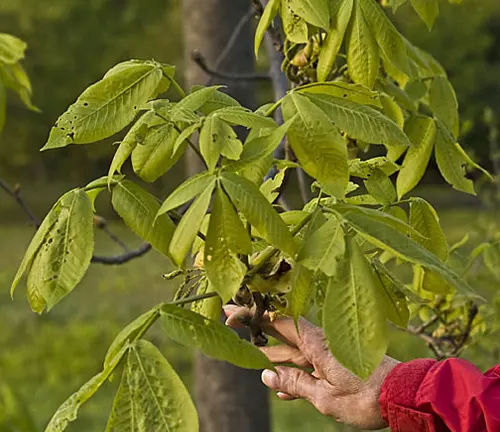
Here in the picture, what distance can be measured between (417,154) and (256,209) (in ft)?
1.56

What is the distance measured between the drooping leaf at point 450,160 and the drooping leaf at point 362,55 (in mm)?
157

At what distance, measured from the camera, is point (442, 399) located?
0.90 metres

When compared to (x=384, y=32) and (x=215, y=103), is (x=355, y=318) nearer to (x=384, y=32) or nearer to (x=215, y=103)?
(x=215, y=103)

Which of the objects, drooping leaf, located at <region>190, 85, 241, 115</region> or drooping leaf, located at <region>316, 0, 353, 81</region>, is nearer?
drooping leaf, located at <region>190, 85, 241, 115</region>

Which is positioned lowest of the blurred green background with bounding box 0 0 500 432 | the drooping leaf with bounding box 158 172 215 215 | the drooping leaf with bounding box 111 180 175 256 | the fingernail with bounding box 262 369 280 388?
the blurred green background with bounding box 0 0 500 432

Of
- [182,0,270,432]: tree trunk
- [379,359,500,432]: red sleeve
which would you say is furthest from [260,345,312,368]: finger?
[182,0,270,432]: tree trunk

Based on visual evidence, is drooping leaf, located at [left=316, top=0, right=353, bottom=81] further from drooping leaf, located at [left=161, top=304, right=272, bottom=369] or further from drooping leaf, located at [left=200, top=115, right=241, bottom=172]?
drooping leaf, located at [left=161, top=304, right=272, bottom=369]

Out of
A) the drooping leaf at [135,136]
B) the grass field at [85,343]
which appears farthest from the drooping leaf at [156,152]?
the grass field at [85,343]

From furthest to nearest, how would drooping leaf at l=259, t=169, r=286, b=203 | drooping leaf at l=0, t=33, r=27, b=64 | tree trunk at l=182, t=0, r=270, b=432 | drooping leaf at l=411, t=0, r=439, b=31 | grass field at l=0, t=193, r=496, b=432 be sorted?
grass field at l=0, t=193, r=496, b=432 < tree trunk at l=182, t=0, r=270, b=432 < drooping leaf at l=0, t=33, r=27, b=64 < drooping leaf at l=411, t=0, r=439, b=31 < drooping leaf at l=259, t=169, r=286, b=203

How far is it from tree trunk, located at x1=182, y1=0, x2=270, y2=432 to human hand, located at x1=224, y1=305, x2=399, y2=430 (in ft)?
3.45

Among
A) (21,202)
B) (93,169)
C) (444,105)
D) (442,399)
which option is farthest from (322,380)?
(93,169)

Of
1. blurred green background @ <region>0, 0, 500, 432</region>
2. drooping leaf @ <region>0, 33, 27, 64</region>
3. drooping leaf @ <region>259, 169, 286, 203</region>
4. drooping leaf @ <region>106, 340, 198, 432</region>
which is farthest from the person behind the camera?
blurred green background @ <region>0, 0, 500, 432</region>

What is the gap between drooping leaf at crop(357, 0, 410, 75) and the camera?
3.18 ft

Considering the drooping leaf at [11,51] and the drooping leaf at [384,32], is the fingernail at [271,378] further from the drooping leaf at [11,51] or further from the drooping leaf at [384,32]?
the drooping leaf at [11,51]
